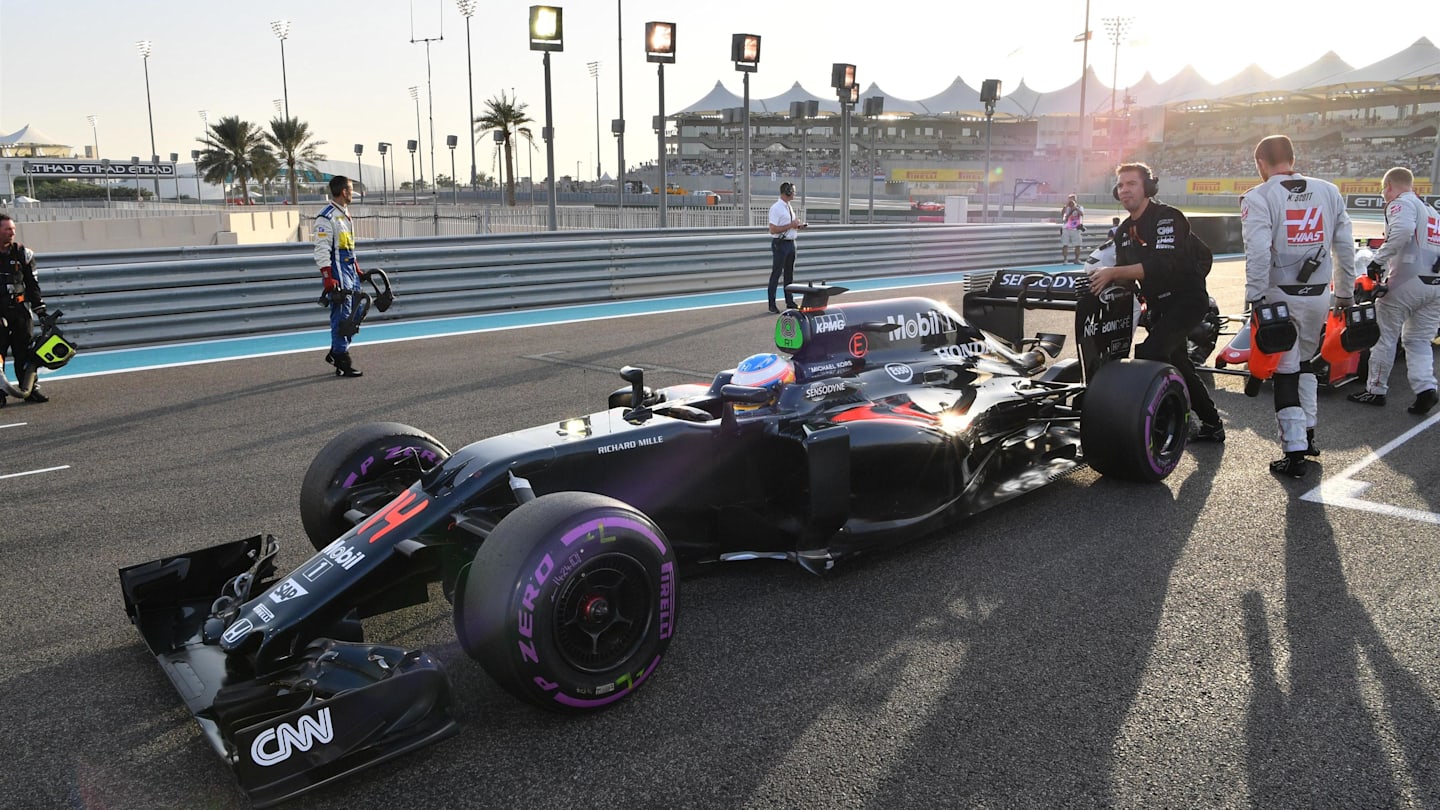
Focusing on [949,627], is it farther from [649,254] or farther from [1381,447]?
[649,254]

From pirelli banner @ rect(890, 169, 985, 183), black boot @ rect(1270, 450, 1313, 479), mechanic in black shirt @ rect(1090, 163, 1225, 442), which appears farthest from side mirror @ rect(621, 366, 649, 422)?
pirelli banner @ rect(890, 169, 985, 183)

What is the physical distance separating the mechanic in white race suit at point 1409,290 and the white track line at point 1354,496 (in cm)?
161

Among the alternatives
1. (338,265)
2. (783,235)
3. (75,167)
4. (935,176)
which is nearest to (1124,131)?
(935,176)

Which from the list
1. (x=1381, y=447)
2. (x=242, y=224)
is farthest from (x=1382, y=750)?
(x=242, y=224)

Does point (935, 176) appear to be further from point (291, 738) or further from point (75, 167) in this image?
point (291, 738)

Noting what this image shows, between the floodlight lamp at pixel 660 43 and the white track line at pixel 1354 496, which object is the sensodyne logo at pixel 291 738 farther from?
the floodlight lamp at pixel 660 43

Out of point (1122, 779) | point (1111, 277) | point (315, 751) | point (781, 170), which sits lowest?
point (1122, 779)

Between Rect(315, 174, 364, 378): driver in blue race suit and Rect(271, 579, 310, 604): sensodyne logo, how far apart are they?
20.0 feet

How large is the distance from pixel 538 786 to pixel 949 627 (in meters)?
1.75

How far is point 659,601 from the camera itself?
10.7 feet

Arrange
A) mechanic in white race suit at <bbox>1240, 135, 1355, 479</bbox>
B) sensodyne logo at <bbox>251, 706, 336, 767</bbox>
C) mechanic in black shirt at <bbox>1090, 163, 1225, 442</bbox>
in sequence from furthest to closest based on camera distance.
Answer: mechanic in black shirt at <bbox>1090, 163, 1225, 442</bbox> < mechanic in white race suit at <bbox>1240, 135, 1355, 479</bbox> < sensodyne logo at <bbox>251, 706, 336, 767</bbox>

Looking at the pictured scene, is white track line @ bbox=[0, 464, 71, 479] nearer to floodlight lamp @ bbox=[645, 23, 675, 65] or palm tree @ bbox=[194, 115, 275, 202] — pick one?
floodlight lamp @ bbox=[645, 23, 675, 65]

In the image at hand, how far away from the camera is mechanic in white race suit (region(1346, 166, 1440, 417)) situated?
24.1ft

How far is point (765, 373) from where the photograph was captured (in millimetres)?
4738
